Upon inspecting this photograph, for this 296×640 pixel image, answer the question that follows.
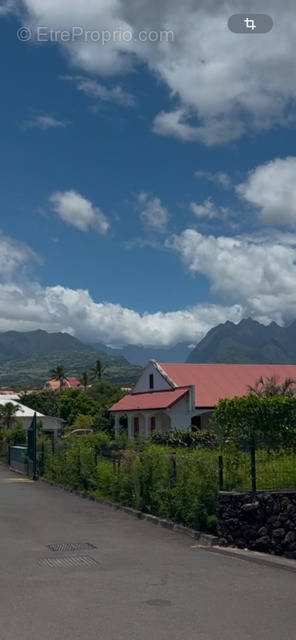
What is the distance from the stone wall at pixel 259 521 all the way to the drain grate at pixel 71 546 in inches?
95.8

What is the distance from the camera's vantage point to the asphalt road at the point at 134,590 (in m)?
6.85

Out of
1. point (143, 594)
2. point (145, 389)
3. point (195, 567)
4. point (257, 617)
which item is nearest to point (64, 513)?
point (195, 567)

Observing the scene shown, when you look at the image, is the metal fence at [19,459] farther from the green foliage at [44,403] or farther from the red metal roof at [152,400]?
the green foliage at [44,403]

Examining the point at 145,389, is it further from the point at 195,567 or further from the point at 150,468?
the point at 195,567

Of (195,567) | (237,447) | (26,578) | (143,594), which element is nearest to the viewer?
(143,594)

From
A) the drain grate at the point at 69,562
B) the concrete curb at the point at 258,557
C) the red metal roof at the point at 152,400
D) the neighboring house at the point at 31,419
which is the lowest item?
the concrete curb at the point at 258,557

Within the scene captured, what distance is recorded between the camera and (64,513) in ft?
55.8

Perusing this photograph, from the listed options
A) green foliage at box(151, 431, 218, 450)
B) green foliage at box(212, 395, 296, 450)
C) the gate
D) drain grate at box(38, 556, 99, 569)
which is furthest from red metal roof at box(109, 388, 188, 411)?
drain grate at box(38, 556, 99, 569)

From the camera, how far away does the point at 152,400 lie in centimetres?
4966

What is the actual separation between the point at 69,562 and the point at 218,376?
41.1m

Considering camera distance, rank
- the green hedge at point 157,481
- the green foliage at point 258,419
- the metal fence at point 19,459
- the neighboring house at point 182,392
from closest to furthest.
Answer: the green hedge at point 157,481 < the green foliage at point 258,419 < the metal fence at point 19,459 < the neighboring house at point 182,392

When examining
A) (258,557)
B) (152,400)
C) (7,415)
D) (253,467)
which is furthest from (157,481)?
(7,415)

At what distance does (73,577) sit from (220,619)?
2829 mm

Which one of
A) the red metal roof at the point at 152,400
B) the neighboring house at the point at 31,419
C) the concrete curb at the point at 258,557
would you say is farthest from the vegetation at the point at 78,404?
the concrete curb at the point at 258,557
